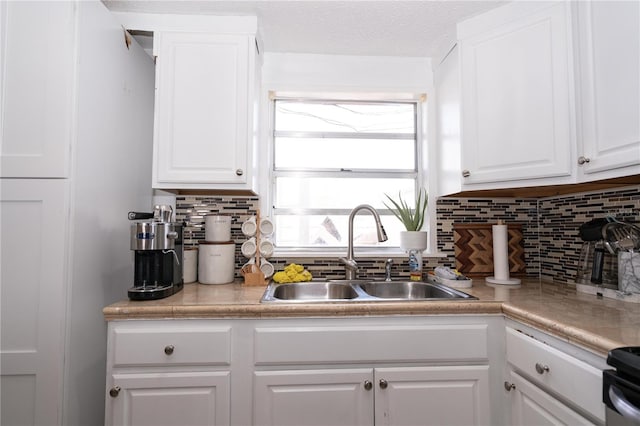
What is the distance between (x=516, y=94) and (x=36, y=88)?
6.88 feet

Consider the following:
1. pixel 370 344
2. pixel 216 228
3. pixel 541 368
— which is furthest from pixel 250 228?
pixel 541 368

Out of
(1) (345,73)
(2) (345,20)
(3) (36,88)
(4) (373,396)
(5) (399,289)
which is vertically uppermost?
(2) (345,20)

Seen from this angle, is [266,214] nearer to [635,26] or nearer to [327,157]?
[327,157]

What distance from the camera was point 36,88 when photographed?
3.91 feet

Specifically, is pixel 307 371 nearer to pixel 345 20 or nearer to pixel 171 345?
pixel 171 345

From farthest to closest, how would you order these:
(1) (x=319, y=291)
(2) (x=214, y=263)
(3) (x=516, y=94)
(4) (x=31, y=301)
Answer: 1. (1) (x=319, y=291)
2. (2) (x=214, y=263)
3. (3) (x=516, y=94)
4. (4) (x=31, y=301)

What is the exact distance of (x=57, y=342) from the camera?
3.78 feet

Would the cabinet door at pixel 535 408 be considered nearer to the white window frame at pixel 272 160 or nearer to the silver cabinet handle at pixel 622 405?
the silver cabinet handle at pixel 622 405

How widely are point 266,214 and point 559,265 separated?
5.92 feet

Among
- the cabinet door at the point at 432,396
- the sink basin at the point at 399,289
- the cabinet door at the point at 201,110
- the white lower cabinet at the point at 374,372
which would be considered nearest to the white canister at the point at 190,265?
the cabinet door at the point at 201,110

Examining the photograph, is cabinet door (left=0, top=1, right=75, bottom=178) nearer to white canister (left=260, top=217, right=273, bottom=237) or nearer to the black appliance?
white canister (left=260, top=217, right=273, bottom=237)


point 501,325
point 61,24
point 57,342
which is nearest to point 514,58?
point 501,325

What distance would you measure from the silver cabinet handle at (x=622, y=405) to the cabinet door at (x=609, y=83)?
0.79 meters

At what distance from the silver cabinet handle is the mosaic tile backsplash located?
3.90ft
